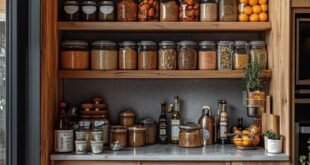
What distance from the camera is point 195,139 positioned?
356 cm

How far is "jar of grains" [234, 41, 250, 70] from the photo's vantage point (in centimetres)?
360

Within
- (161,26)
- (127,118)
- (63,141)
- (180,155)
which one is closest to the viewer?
(180,155)

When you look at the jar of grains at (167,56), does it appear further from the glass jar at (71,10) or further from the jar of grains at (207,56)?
the glass jar at (71,10)

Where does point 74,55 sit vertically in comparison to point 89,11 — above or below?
below

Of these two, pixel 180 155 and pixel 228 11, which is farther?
pixel 228 11

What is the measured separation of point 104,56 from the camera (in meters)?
3.61

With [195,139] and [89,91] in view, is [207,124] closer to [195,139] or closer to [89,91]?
[195,139]

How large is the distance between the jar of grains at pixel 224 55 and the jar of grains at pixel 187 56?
18 cm

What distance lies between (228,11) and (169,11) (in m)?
0.42

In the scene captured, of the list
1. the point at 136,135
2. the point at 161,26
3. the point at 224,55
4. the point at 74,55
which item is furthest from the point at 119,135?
the point at 224,55

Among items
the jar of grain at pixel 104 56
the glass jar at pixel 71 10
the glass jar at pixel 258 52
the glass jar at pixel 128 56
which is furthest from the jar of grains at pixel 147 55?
the glass jar at pixel 258 52

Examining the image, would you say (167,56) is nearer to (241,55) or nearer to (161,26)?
(161,26)

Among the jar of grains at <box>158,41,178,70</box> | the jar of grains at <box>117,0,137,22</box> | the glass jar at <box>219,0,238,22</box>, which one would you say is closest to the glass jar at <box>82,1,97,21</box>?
the jar of grains at <box>117,0,137,22</box>

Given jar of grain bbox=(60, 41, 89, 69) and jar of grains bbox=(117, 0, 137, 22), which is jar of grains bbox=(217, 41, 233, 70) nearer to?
jar of grains bbox=(117, 0, 137, 22)
